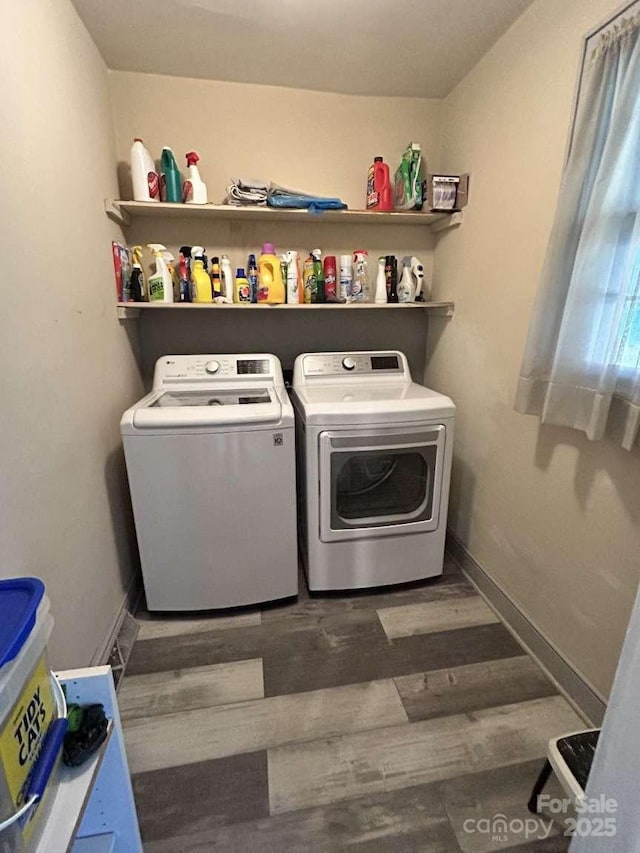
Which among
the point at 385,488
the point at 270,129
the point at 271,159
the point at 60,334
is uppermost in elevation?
the point at 270,129

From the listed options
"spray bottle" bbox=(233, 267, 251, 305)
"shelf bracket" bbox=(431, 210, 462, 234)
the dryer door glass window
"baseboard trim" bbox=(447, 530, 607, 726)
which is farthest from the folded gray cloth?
"baseboard trim" bbox=(447, 530, 607, 726)

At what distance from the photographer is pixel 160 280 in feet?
5.97

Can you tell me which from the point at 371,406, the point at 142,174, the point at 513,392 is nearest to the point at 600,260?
the point at 513,392

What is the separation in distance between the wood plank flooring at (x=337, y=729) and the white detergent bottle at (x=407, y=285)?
4.90 feet

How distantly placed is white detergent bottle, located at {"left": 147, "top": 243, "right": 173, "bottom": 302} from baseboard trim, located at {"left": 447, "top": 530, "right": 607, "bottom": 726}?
73.8 inches

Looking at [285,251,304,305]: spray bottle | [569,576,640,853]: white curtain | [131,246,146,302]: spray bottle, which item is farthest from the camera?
[285,251,304,305]: spray bottle

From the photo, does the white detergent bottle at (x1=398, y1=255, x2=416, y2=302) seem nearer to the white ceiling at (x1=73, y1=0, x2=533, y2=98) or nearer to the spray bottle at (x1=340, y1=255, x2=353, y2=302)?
the spray bottle at (x1=340, y1=255, x2=353, y2=302)

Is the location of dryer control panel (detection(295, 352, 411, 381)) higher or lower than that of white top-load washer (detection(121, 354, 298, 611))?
higher

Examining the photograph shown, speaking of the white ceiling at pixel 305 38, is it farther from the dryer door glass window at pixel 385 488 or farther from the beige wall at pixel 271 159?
the dryer door glass window at pixel 385 488

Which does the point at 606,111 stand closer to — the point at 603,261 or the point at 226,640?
the point at 603,261

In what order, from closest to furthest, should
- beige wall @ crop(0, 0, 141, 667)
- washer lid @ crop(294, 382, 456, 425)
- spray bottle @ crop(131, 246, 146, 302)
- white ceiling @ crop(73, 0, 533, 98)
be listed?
beige wall @ crop(0, 0, 141, 667), white ceiling @ crop(73, 0, 533, 98), washer lid @ crop(294, 382, 456, 425), spray bottle @ crop(131, 246, 146, 302)

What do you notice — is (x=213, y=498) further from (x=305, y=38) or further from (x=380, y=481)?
(x=305, y=38)

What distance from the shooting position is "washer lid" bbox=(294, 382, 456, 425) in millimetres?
1555

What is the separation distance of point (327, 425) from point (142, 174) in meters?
1.34
